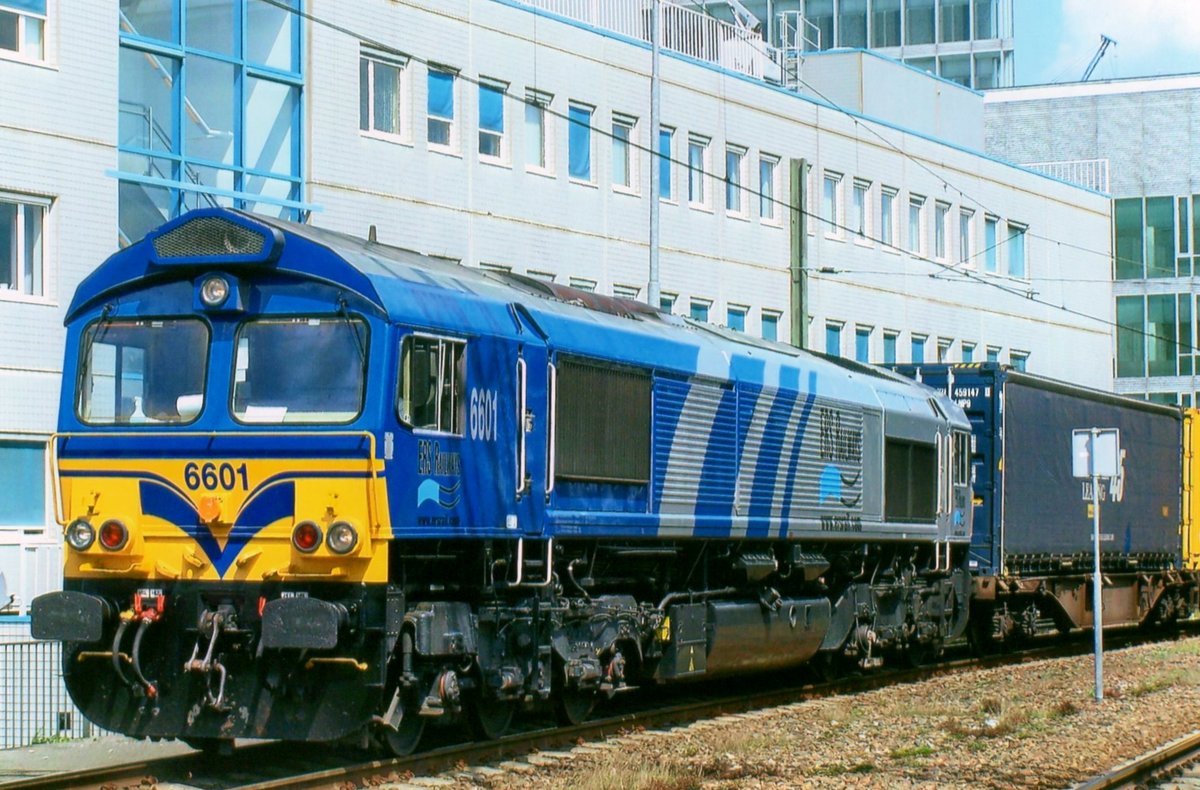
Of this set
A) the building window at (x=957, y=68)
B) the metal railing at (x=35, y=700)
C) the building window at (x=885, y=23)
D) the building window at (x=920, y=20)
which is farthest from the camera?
the building window at (x=885, y=23)

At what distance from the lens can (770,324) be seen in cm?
3903

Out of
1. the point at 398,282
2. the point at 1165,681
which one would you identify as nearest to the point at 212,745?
the point at 398,282

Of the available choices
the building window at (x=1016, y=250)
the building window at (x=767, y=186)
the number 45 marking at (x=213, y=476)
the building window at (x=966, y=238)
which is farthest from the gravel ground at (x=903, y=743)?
the building window at (x=1016, y=250)

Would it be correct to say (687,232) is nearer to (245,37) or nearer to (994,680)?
(245,37)

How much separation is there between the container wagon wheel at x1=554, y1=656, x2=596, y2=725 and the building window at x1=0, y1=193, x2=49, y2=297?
402 inches

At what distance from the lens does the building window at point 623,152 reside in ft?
113

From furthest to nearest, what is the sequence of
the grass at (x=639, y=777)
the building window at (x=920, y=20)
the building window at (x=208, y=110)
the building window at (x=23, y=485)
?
the building window at (x=920, y=20), the building window at (x=208, y=110), the building window at (x=23, y=485), the grass at (x=639, y=777)

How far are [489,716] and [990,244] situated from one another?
35.3 metres

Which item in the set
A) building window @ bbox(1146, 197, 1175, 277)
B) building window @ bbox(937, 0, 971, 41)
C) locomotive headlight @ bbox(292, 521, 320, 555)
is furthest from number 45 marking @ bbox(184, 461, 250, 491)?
building window @ bbox(937, 0, 971, 41)

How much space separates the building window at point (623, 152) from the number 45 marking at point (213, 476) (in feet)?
72.7

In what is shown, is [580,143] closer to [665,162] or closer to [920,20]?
[665,162]

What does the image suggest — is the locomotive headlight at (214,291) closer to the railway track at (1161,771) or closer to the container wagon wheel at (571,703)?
the container wagon wheel at (571,703)

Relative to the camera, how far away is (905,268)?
43875 mm

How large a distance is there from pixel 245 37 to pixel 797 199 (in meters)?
15.5
